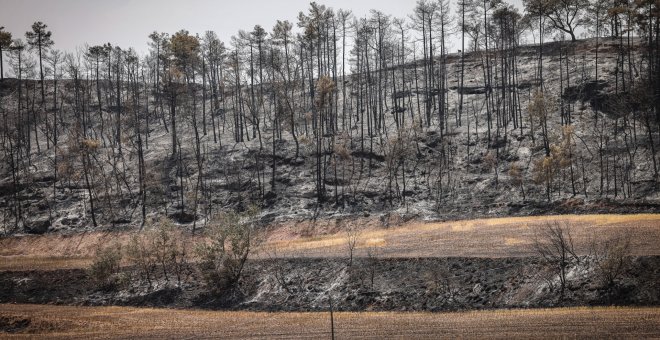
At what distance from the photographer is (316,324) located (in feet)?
95.6

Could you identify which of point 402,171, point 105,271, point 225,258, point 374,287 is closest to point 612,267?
point 374,287

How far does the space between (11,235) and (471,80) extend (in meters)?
74.4

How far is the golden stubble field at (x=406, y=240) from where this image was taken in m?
35.9

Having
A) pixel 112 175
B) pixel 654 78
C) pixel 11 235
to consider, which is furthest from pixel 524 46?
pixel 11 235

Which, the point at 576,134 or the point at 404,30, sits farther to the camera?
the point at 404,30

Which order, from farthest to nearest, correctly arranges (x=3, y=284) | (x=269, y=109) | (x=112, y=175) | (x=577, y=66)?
(x=269, y=109) < (x=577, y=66) < (x=112, y=175) < (x=3, y=284)

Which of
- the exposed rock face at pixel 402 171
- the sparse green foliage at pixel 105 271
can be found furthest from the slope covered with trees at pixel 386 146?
the sparse green foliage at pixel 105 271

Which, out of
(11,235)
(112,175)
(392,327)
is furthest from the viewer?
(112,175)

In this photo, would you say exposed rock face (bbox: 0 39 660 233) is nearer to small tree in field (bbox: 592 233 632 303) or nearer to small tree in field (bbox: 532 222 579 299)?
small tree in field (bbox: 532 222 579 299)

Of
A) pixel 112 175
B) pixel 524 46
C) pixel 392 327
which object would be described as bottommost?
pixel 392 327

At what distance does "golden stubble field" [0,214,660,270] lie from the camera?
118 feet

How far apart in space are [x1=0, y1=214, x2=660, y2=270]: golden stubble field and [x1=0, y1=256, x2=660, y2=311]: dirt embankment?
219 centimetres

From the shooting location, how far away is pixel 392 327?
27.3 meters

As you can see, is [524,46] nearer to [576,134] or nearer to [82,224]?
[576,134]
